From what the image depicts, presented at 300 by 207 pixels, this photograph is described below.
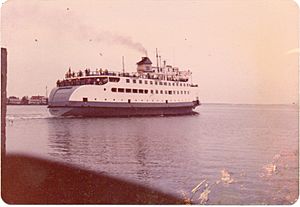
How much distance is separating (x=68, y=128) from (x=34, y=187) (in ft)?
0.97

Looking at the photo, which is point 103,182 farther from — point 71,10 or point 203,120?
point 71,10

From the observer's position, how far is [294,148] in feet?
7.01

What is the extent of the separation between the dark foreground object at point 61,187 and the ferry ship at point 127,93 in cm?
25

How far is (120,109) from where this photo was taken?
2.24 meters

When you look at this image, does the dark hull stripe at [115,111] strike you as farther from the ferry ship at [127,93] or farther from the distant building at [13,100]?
the distant building at [13,100]

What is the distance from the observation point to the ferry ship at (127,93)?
7.16 feet

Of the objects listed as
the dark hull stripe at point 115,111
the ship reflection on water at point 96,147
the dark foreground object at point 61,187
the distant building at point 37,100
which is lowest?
the dark foreground object at point 61,187

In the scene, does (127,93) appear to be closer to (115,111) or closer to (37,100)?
(115,111)

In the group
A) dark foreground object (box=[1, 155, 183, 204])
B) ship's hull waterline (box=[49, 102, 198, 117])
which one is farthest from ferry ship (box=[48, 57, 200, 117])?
dark foreground object (box=[1, 155, 183, 204])

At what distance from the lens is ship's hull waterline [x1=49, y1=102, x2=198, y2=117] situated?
2.21 m

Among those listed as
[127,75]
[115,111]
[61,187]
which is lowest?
[61,187]

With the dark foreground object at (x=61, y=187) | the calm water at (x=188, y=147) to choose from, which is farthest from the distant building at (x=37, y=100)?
the dark foreground object at (x=61, y=187)

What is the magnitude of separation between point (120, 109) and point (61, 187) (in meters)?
0.43

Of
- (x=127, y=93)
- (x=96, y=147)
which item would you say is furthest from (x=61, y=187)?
(x=127, y=93)
